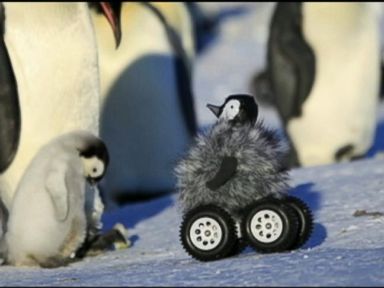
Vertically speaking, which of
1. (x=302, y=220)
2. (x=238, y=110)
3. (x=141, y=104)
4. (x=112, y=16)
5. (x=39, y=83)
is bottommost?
(x=302, y=220)

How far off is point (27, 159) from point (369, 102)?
12.1 ft

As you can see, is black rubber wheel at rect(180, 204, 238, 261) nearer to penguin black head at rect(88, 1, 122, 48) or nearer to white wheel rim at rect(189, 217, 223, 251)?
white wheel rim at rect(189, 217, 223, 251)

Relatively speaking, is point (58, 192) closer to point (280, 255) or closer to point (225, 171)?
point (225, 171)

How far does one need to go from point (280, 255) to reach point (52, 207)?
94 cm

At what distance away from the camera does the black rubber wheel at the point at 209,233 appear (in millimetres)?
4129

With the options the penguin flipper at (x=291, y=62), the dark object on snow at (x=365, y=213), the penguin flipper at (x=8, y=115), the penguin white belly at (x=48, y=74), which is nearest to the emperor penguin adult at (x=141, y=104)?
the penguin flipper at (x=291, y=62)

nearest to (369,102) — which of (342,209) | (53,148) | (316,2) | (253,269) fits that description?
(316,2)

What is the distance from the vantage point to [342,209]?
511cm

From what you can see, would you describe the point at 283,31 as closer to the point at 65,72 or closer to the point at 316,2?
the point at 316,2

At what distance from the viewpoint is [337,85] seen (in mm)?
8531

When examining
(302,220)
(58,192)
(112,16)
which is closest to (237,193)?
(302,220)

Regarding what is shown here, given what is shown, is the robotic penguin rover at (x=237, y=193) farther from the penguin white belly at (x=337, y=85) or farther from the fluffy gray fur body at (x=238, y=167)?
the penguin white belly at (x=337, y=85)

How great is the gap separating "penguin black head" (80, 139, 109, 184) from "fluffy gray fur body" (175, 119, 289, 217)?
0.58 m

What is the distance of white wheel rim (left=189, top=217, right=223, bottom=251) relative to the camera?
13.6ft
